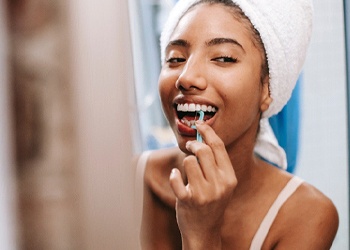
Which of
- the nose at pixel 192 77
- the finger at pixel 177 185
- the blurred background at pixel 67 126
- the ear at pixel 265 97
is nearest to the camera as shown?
the blurred background at pixel 67 126

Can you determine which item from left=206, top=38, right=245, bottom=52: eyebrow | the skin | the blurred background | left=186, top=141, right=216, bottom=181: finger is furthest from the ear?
the blurred background

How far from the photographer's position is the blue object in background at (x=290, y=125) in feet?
3.59

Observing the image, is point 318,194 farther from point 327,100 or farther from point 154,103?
point 154,103

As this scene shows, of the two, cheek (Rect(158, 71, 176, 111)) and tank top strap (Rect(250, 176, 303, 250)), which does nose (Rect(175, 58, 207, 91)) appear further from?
tank top strap (Rect(250, 176, 303, 250))

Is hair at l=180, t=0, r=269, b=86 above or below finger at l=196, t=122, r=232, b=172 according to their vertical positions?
above

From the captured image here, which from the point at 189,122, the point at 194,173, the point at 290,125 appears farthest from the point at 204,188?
the point at 290,125

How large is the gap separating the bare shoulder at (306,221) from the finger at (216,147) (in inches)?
11.6

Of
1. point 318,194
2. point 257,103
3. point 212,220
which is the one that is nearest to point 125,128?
point 212,220

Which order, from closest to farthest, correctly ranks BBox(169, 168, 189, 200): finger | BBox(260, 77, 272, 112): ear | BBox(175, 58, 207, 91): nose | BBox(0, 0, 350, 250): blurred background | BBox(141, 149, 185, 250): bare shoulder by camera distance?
BBox(0, 0, 350, 250): blurred background, BBox(169, 168, 189, 200): finger, BBox(175, 58, 207, 91): nose, BBox(260, 77, 272, 112): ear, BBox(141, 149, 185, 250): bare shoulder

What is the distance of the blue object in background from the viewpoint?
1095 mm

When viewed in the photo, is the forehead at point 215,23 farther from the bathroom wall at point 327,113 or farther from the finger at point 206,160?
the bathroom wall at point 327,113

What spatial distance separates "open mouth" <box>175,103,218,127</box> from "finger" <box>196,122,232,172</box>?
0.19ft

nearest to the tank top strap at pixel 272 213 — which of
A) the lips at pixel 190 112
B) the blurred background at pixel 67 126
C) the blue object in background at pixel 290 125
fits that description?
the blue object in background at pixel 290 125

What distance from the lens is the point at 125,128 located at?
0.16 metres
